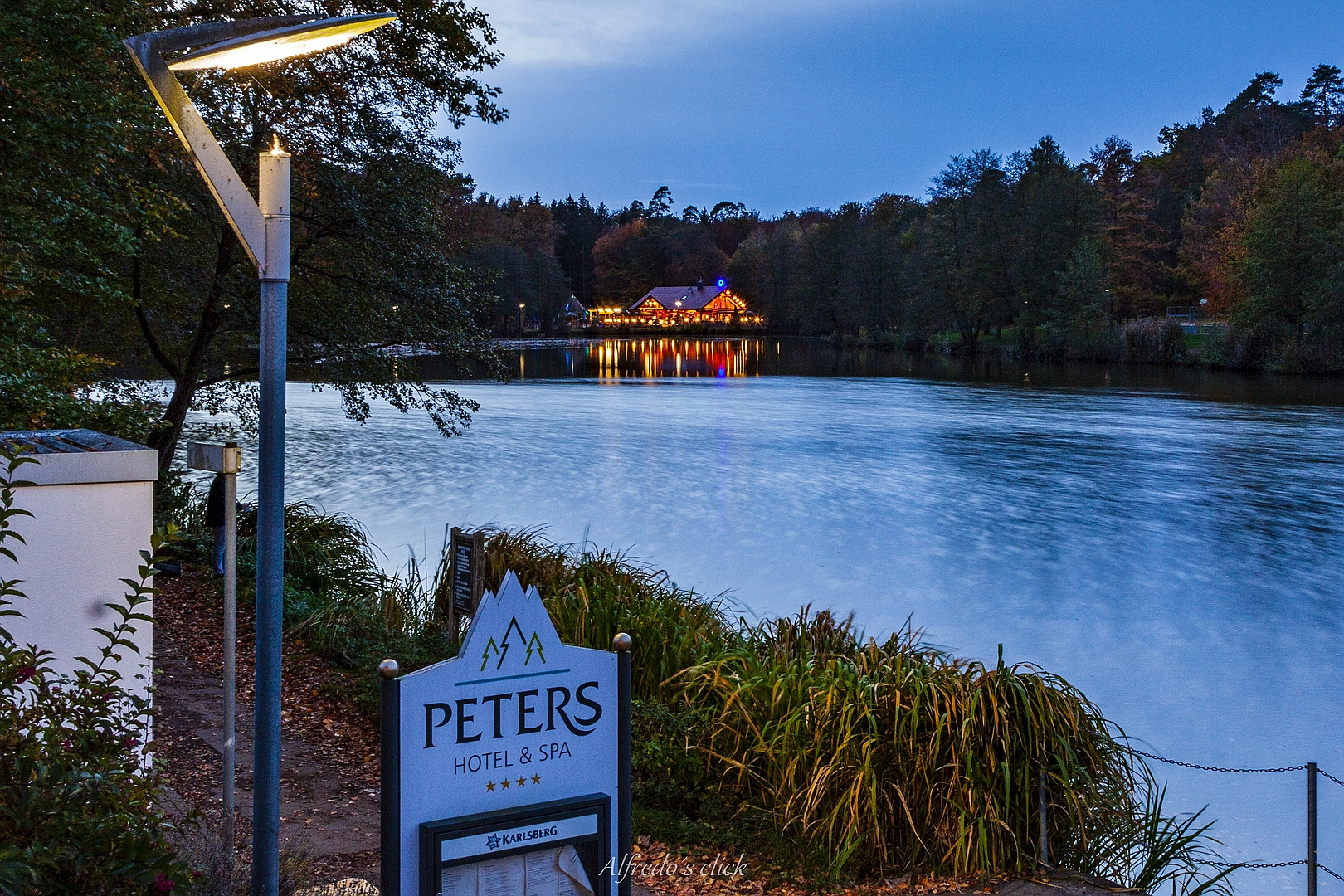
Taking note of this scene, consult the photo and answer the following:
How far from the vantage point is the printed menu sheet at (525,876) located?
3.54 meters

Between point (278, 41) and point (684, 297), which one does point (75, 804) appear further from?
point (684, 297)

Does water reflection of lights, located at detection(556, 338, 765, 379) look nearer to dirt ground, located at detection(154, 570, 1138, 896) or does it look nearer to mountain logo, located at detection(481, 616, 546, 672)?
dirt ground, located at detection(154, 570, 1138, 896)

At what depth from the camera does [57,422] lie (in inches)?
308

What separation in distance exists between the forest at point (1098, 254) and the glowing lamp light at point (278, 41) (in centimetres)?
2953

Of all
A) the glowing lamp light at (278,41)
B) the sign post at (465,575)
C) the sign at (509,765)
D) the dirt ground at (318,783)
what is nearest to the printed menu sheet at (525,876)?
the sign at (509,765)

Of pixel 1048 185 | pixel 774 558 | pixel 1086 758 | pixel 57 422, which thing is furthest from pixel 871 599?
pixel 1048 185

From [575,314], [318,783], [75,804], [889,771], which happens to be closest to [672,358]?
[575,314]

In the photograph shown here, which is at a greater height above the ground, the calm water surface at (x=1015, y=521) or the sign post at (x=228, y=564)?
the sign post at (x=228, y=564)

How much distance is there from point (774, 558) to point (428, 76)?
812 cm

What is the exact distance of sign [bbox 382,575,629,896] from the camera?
3.43 metres

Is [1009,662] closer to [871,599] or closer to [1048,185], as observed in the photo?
[871,599]

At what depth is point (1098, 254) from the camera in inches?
2867

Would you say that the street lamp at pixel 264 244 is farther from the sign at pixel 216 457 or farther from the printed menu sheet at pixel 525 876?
the printed menu sheet at pixel 525 876

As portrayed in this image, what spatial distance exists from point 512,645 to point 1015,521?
1778 cm
